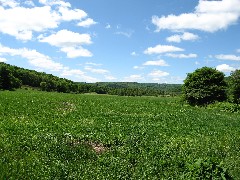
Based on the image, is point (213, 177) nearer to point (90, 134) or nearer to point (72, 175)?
point (72, 175)

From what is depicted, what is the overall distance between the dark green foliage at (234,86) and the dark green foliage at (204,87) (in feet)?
6.42

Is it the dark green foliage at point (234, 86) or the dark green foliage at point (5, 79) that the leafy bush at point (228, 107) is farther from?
the dark green foliage at point (5, 79)

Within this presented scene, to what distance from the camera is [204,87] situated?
61531 mm

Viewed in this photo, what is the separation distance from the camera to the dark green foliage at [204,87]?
2410 inches

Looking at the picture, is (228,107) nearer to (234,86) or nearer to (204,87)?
(234,86)

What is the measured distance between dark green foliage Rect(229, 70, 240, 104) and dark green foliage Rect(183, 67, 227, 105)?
1958 millimetres

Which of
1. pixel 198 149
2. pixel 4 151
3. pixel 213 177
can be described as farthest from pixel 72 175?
pixel 198 149

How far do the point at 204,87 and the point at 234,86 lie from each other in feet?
17.8

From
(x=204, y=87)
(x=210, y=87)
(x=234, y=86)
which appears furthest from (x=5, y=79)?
(x=234, y=86)

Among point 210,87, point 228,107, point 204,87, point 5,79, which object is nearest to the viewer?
point 228,107

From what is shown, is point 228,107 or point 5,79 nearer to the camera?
point 228,107

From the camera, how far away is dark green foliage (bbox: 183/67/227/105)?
61.2 m

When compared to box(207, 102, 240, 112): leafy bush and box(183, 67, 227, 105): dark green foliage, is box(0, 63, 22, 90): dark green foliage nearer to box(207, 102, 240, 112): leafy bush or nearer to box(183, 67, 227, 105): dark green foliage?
box(183, 67, 227, 105): dark green foliage

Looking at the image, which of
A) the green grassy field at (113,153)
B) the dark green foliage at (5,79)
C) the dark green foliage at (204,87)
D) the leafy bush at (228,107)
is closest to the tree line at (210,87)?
the dark green foliage at (204,87)
